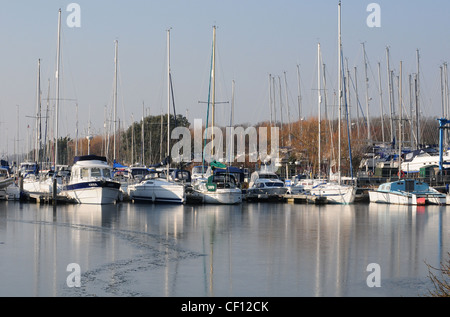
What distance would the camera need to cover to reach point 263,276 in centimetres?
1989

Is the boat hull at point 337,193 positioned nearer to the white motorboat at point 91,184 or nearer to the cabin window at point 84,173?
the white motorboat at point 91,184

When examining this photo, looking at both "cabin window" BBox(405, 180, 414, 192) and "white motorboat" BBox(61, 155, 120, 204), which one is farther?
"cabin window" BBox(405, 180, 414, 192)

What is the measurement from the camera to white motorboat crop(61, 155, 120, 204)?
4902cm

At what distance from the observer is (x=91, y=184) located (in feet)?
162

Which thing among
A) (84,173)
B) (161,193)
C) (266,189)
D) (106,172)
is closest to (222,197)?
(161,193)

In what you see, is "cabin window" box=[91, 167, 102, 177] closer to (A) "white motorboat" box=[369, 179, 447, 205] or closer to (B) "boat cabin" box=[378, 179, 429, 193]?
(A) "white motorboat" box=[369, 179, 447, 205]

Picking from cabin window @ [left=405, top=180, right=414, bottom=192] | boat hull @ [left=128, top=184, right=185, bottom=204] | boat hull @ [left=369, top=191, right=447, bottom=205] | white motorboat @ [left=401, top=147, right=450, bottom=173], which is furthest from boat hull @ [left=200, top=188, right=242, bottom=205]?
white motorboat @ [left=401, top=147, right=450, bottom=173]

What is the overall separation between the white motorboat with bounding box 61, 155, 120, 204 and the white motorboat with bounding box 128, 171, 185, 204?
349cm

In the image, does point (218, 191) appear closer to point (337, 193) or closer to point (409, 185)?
point (337, 193)

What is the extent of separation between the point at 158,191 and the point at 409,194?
20.1 m

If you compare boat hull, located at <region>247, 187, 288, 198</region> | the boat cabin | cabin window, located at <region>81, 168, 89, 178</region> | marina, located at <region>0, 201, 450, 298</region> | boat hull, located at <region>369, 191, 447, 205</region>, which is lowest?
marina, located at <region>0, 201, 450, 298</region>
